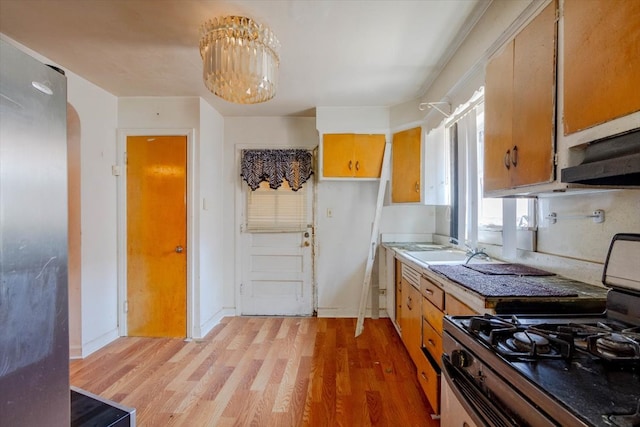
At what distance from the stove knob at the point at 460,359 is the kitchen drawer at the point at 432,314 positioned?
71 cm

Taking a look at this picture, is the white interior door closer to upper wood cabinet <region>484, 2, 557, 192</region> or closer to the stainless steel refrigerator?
upper wood cabinet <region>484, 2, 557, 192</region>

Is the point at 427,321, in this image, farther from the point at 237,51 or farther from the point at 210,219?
the point at 210,219

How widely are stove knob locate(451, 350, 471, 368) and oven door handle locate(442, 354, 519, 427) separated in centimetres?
2

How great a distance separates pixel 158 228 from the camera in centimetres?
295

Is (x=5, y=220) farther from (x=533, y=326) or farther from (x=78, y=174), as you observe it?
(x=78, y=174)

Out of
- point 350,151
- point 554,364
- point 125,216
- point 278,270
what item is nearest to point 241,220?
point 278,270

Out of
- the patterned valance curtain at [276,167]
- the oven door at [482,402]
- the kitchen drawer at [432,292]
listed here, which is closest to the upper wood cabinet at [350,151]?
the patterned valance curtain at [276,167]

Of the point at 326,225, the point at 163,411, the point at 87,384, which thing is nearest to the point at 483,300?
the point at 163,411

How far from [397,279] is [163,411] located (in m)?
2.13

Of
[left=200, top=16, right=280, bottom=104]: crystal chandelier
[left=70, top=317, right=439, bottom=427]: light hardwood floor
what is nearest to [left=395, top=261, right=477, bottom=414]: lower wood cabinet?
[left=70, top=317, right=439, bottom=427]: light hardwood floor

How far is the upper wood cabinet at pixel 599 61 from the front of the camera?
2.66 ft

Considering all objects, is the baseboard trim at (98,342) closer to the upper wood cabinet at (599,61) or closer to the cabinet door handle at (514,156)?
the cabinet door handle at (514,156)

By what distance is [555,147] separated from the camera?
1110 mm

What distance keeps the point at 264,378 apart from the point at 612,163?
2.31 metres
